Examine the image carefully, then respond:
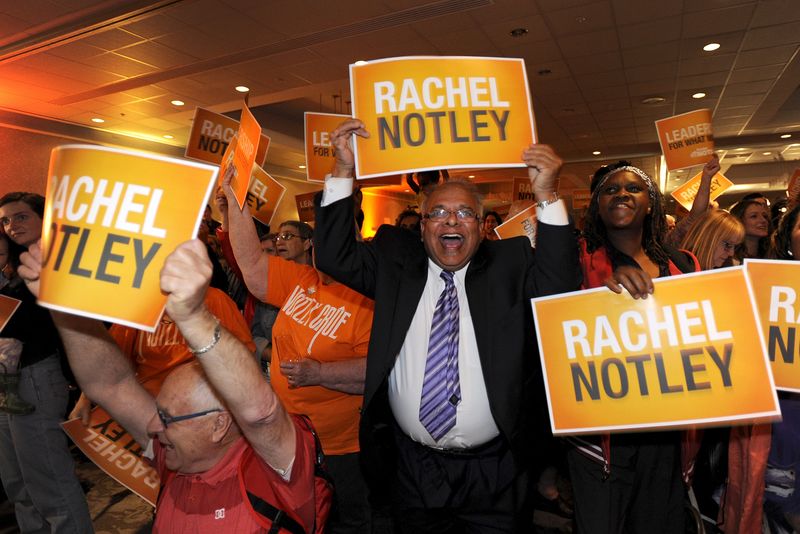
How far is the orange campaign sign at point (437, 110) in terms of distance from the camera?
1.82m

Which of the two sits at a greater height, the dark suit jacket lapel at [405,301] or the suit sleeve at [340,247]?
the suit sleeve at [340,247]

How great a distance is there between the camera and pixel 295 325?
261 centimetres

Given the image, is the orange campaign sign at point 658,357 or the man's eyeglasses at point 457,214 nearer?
the orange campaign sign at point 658,357

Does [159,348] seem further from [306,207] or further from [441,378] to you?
[306,207]

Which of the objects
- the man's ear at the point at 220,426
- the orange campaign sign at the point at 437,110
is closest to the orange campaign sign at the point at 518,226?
the orange campaign sign at the point at 437,110

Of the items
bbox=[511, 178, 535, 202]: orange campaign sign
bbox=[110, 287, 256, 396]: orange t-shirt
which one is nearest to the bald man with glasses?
bbox=[110, 287, 256, 396]: orange t-shirt

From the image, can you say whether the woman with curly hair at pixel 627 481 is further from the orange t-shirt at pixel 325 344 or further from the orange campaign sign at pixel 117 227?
the orange campaign sign at pixel 117 227

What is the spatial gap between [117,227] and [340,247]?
877 mm

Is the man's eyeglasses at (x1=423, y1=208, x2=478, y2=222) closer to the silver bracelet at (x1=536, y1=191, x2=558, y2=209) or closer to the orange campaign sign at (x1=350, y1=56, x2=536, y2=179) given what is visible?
the orange campaign sign at (x1=350, y1=56, x2=536, y2=179)

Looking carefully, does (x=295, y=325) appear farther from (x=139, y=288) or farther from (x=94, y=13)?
(x=94, y=13)

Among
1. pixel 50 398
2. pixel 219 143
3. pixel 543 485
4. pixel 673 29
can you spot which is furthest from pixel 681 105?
pixel 50 398

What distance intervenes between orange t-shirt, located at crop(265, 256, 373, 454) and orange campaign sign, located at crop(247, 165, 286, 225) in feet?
5.03

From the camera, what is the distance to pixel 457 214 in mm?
1958

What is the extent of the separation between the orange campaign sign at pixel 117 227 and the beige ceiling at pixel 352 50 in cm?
520
